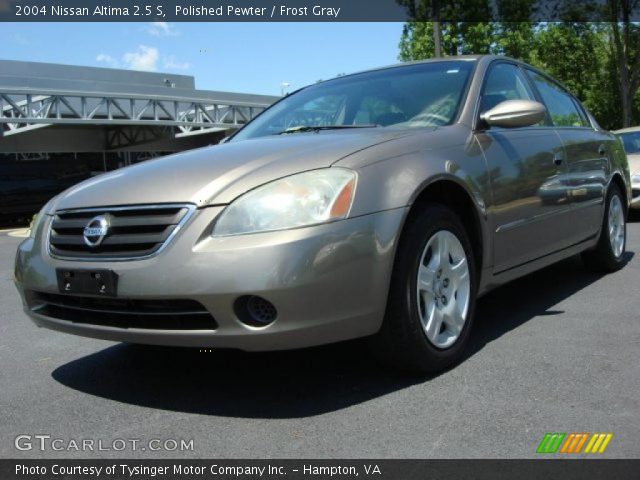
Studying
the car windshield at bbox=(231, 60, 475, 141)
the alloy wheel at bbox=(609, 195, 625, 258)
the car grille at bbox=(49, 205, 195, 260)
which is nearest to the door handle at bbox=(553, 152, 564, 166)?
the car windshield at bbox=(231, 60, 475, 141)

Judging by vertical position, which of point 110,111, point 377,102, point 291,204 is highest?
point 110,111

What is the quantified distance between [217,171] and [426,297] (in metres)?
1.12

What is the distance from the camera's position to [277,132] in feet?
13.6

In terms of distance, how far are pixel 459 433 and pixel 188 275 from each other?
1.21m

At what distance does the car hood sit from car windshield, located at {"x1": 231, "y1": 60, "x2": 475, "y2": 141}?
0.43 meters

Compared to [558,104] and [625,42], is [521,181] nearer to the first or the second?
[558,104]

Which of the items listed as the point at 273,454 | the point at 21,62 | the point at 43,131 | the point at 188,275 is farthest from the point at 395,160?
the point at 21,62

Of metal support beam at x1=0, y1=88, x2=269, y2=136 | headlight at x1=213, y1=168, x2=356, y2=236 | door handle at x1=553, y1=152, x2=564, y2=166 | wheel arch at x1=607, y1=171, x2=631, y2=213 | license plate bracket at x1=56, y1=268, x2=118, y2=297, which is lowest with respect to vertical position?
license plate bracket at x1=56, y1=268, x2=118, y2=297

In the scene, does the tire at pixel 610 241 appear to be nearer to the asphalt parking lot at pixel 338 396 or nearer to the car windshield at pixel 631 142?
the asphalt parking lot at pixel 338 396

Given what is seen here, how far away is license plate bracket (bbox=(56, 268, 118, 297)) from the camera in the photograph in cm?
279

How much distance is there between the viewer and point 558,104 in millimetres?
5051

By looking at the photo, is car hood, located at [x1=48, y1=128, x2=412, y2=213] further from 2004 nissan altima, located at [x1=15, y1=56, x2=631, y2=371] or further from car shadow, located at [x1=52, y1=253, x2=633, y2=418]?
car shadow, located at [x1=52, y1=253, x2=633, y2=418]

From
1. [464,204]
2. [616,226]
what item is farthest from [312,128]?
[616,226]

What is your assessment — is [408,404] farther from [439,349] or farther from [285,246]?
[285,246]
